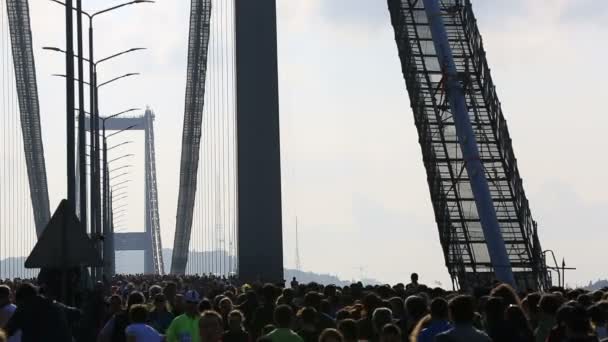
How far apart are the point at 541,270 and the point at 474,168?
598cm

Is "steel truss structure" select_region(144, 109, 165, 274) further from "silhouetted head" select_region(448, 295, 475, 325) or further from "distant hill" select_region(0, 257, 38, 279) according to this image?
"silhouetted head" select_region(448, 295, 475, 325)

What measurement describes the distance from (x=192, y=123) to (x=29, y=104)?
8932mm

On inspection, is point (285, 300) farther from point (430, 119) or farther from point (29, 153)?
point (29, 153)

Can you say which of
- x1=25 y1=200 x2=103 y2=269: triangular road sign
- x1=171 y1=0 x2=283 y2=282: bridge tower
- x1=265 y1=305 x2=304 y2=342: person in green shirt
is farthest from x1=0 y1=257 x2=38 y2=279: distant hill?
x1=265 y1=305 x2=304 y2=342: person in green shirt

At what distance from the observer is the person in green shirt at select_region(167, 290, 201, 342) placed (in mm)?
16750

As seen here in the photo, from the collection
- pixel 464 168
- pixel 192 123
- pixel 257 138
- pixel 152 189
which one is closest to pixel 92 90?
pixel 257 138

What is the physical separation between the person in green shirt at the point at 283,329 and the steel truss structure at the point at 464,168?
24453 mm

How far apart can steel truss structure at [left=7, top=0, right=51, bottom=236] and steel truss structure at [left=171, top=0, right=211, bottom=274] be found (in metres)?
7.83

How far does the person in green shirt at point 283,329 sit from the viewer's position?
44.9ft

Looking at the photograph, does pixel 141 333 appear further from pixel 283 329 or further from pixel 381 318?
pixel 381 318

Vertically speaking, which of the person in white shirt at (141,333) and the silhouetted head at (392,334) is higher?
the person in white shirt at (141,333)

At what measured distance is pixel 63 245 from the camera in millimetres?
17703

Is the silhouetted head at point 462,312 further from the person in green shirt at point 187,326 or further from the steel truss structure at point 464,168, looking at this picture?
the steel truss structure at point 464,168

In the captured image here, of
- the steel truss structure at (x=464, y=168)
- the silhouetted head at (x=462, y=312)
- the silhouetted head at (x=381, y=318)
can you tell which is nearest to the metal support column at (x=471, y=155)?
the steel truss structure at (x=464, y=168)
